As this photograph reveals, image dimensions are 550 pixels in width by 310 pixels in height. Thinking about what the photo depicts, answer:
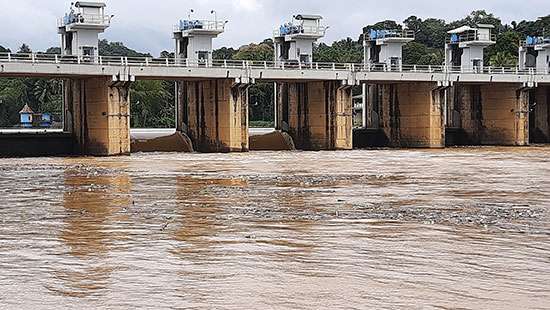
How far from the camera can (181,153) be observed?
185 feet

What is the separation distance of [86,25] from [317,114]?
16.8 meters

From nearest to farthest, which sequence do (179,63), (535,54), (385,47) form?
(179,63), (385,47), (535,54)

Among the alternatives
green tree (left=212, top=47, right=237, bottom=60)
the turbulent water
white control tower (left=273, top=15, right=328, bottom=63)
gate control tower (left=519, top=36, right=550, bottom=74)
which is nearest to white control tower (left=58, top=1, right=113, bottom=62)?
white control tower (left=273, top=15, right=328, bottom=63)

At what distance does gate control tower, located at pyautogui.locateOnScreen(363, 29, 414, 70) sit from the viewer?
2709 inches

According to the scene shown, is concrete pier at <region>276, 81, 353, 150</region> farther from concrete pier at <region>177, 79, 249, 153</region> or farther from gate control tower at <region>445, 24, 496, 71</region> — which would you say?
gate control tower at <region>445, 24, 496, 71</region>

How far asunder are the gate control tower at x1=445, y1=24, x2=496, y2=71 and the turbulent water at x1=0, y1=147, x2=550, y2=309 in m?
41.7

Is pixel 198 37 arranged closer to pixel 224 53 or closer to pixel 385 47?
pixel 385 47

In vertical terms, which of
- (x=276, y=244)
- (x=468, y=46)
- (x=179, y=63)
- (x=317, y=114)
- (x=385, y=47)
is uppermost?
(x=468, y=46)

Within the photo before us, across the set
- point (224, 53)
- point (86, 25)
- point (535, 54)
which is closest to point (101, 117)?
point (86, 25)

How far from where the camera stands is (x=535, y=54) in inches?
3115

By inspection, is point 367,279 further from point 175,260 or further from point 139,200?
point 139,200

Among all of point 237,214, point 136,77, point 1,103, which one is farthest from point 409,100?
point 237,214

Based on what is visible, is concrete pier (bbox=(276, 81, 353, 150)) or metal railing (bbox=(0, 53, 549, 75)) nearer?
metal railing (bbox=(0, 53, 549, 75))

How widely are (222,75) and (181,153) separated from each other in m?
5.61
